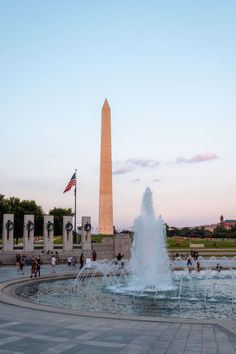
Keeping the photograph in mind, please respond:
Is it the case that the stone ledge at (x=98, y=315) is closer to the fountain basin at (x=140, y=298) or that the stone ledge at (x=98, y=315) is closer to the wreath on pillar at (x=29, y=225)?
the fountain basin at (x=140, y=298)

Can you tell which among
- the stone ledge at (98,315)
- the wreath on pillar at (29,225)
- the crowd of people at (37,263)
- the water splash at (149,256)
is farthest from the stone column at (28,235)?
the stone ledge at (98,315)

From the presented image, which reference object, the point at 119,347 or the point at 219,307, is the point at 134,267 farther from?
the point at 119,347

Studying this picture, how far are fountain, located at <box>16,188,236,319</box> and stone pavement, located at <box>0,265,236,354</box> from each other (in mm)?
3384

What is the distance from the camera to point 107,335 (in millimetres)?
9836

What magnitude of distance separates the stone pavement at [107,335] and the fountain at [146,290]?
11.1 feet

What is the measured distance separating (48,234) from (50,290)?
66.4 feet

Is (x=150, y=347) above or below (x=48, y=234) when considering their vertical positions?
below

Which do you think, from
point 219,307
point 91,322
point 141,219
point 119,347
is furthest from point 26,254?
point 119,347

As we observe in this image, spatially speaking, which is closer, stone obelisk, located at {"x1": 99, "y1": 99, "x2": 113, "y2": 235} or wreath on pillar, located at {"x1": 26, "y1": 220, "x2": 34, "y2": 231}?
wreath on pillar, located at {"x1": 26, "y1": 220, "x2": 34, "y2": 231}

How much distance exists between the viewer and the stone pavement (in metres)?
8.58

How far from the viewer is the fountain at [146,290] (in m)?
15.8

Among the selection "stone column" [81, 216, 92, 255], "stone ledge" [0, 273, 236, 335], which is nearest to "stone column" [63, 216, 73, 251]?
"stone column" [81, 216, 92, 255]

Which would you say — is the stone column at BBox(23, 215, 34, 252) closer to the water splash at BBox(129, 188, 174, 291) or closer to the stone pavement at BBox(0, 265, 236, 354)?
the water splash at BBox(129, 188, 174, 291)

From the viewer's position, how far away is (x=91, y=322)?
11438 mm
